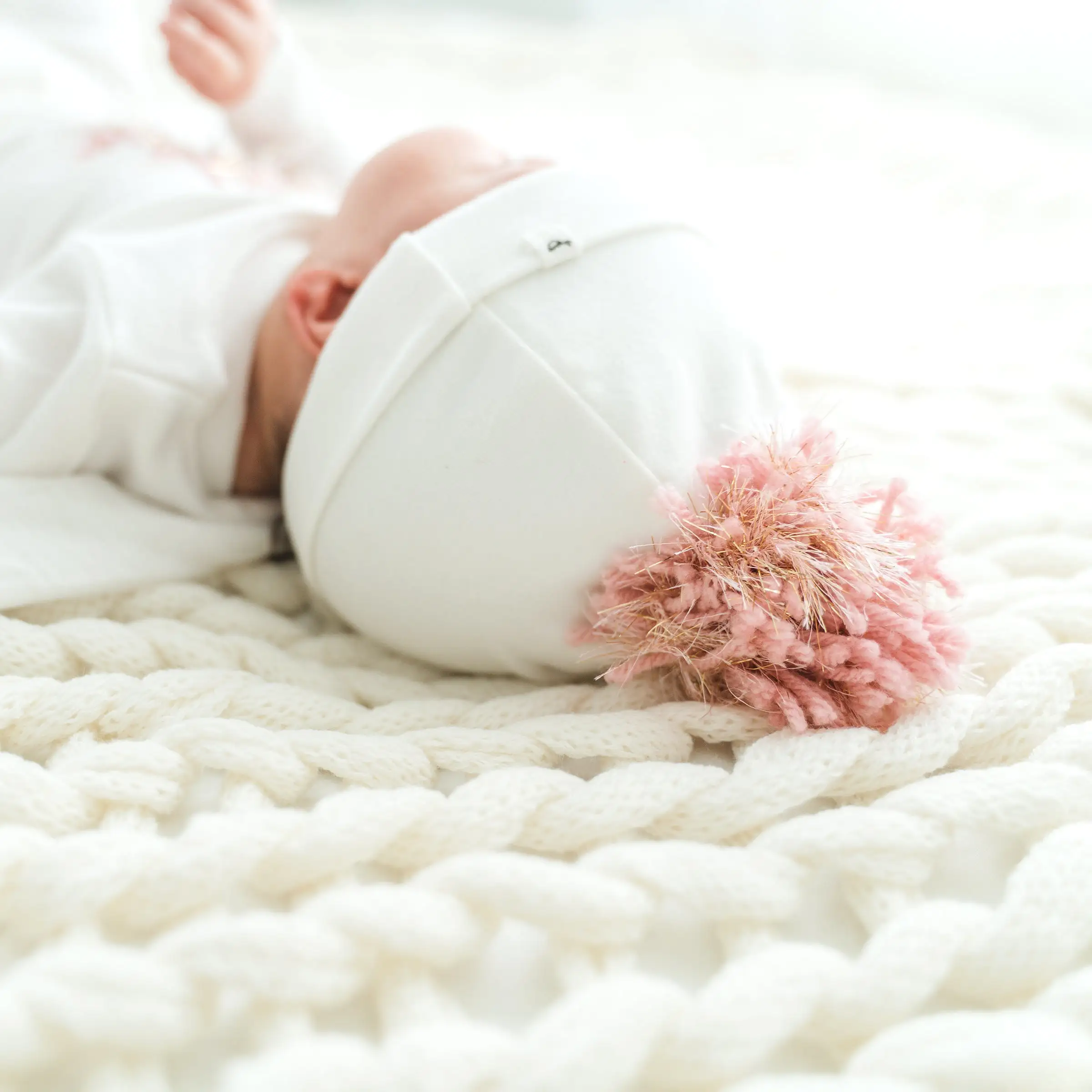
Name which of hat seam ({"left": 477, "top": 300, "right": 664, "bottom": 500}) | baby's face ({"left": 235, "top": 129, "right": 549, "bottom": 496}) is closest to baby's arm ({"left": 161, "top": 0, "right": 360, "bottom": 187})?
baby's face ({"left": 235, "top": 129, "right": 549, "bottom": 496})

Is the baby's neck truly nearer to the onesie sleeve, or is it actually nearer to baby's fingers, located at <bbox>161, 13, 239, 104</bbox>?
baby's fingers, located at <bbox>161, 13, 239, 104</bbox>

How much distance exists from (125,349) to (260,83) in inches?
20.8

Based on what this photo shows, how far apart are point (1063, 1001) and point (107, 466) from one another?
0.71 m

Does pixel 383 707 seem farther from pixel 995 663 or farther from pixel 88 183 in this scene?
pixel 88 183

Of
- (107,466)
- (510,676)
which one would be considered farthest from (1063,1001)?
(107,466)

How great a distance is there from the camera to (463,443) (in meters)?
0.63

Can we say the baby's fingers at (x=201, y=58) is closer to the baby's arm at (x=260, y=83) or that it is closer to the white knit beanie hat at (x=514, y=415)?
the baby's arm at (x=260, y=83)

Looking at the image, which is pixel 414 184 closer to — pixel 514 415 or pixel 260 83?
pixel 514 415

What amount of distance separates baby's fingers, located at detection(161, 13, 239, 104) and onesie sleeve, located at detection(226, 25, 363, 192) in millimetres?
117

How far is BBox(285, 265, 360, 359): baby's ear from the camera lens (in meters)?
0.78

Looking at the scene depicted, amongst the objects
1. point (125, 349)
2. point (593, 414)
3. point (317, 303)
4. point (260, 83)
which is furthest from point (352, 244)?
point (260, 83)

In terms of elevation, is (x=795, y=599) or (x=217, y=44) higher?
(x=217, y=44)

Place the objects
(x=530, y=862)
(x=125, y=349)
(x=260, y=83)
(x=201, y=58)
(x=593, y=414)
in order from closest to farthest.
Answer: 1. (x=530, y=862)
2. (x=593, y=414)
3. (x=125, y=349)
4. (x=201, y=58)
5. (x=260, y=83)

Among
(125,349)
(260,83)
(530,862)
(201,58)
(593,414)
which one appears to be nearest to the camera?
(530,862)
